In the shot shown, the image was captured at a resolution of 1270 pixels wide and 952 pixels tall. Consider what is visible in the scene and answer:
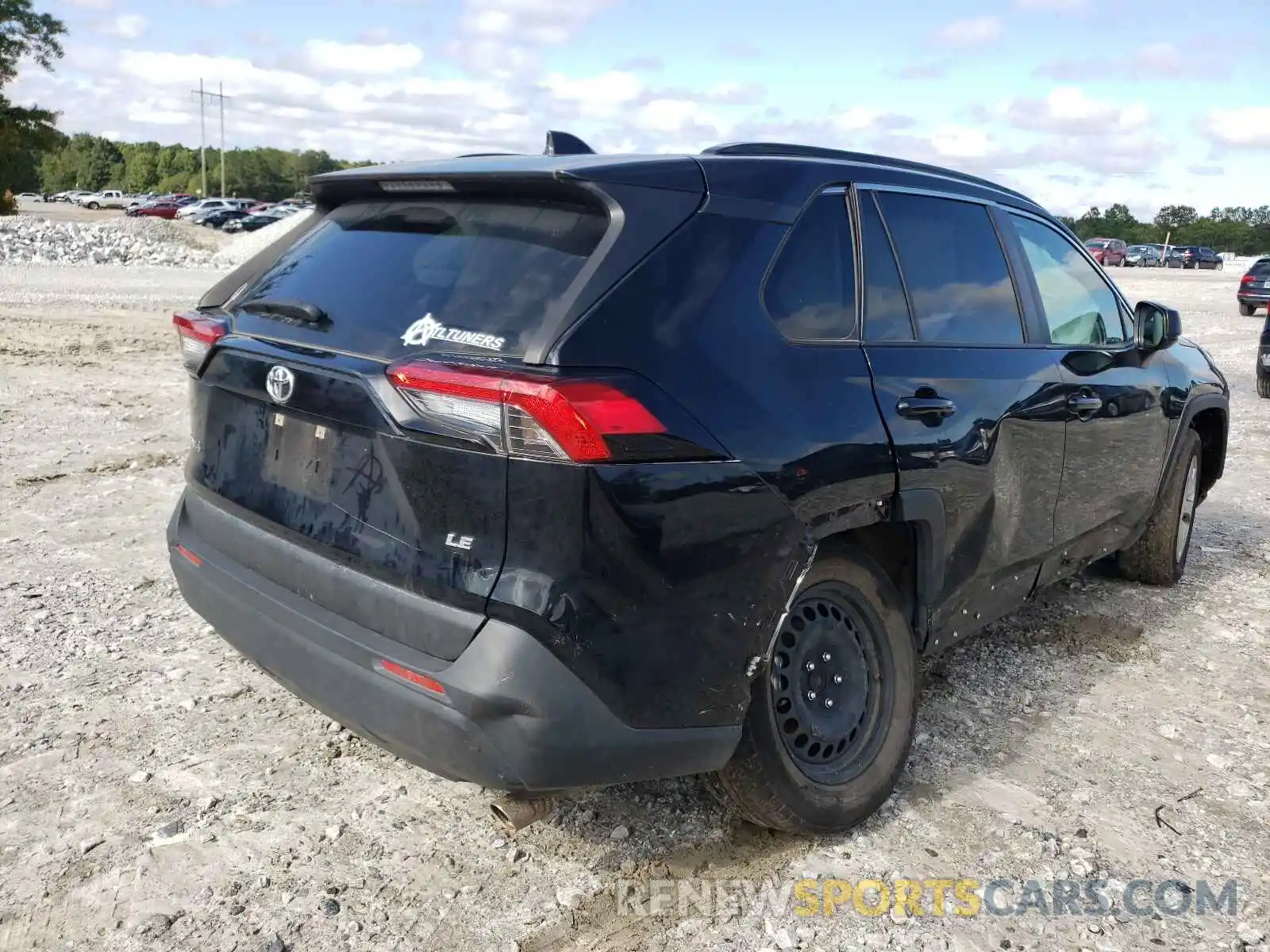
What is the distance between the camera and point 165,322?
14.9 m

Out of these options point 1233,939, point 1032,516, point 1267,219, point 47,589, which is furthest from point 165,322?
point 1267,219

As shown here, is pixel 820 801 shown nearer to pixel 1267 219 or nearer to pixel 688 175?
pixel 688 175

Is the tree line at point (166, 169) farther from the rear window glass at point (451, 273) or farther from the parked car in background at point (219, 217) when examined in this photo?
the rear window glass at point (451, 273)

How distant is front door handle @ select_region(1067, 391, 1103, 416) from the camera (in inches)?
155

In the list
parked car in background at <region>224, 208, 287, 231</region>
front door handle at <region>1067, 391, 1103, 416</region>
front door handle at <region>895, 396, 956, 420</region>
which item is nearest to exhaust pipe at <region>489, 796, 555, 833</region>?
front door handle at <region>895, 396, 956, 420</region>

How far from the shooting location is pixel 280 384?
2.67 meters

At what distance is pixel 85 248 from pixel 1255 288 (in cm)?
2922

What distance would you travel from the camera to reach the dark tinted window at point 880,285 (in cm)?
310

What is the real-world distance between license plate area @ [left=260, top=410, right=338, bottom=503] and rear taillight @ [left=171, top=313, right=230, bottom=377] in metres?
0.45

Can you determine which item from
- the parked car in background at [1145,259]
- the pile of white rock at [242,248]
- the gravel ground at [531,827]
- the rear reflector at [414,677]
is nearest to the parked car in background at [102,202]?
the pile of white rock at [242,248]

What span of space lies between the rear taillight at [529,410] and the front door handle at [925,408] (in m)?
1.08

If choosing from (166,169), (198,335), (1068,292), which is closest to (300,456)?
(198,335)

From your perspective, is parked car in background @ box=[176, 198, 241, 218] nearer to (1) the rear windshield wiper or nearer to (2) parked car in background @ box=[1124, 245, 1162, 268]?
(2) parked car in background @ box=[1124, 245, 1162, 268]

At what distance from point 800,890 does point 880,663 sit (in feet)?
2.41
